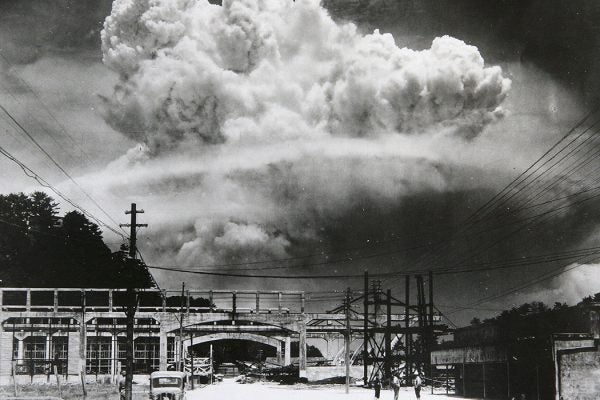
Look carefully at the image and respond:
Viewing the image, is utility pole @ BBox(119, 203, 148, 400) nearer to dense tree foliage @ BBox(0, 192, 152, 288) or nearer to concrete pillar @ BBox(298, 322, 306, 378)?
concrete pillar @ BBox(298, 322, 306, 378)

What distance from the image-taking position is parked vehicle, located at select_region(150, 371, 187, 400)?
35375 mm

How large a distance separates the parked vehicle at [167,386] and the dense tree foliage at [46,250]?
102 ft

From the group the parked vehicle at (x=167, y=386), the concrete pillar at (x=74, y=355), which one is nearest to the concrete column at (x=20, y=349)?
the concrete pillar at (x=74, y=355)

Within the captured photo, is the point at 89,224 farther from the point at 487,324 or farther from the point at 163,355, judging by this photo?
the point at 487,324

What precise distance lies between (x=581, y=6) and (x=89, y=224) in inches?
2371

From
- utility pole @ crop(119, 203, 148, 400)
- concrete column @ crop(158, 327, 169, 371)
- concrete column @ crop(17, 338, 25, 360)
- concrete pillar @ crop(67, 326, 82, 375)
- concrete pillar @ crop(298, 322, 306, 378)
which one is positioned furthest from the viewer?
concrete pillar @ crop(298, 322, 306, 378)

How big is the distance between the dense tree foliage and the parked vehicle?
31234 mm

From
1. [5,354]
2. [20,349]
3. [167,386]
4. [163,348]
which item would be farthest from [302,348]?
[167,386]

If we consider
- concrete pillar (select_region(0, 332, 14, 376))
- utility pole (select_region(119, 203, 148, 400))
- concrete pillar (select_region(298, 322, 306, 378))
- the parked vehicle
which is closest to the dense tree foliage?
concrete pillar (select_region(0, 332, 14, 376))

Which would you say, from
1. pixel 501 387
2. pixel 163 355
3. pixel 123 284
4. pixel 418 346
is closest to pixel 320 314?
pixel 418 346

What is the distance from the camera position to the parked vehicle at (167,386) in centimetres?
3538

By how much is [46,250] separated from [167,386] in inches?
1619

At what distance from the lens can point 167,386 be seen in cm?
3578

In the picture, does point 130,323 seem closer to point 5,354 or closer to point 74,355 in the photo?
point 5,354
